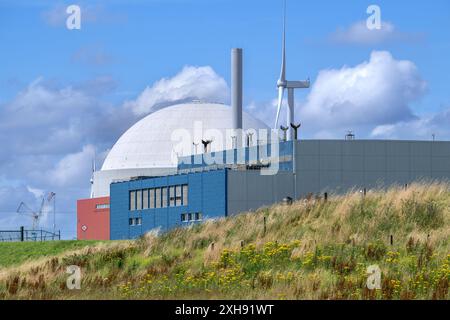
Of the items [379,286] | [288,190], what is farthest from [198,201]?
[379,286]

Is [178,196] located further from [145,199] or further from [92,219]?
[92,219]

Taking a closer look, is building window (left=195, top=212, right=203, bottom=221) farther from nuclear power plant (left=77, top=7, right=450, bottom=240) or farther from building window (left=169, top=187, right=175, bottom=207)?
building window (left=169, top=187, right=175, bottom=207)

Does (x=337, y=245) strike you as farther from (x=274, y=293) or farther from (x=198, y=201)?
(x=198, y=201)

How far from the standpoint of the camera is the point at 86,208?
118 metres

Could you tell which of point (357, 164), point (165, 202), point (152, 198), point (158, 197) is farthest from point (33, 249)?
point (357, 164)

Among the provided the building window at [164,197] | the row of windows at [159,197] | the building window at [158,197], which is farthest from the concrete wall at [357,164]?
the building window at [158,197]

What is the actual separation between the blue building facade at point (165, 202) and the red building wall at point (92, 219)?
777cm

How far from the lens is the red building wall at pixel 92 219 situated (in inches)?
4313

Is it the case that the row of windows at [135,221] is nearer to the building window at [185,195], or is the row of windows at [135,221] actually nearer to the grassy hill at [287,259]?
the building window at [185,195]

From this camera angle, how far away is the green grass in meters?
58.4

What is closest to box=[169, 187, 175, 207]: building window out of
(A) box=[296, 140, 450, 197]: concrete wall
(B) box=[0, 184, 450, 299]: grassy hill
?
(A) box=[296, 140, 450, 197]: concrete wall

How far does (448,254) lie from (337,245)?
4.10m

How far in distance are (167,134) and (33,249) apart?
58.8 m

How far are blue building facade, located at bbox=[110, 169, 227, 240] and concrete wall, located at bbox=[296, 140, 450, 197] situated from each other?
7944 mm
